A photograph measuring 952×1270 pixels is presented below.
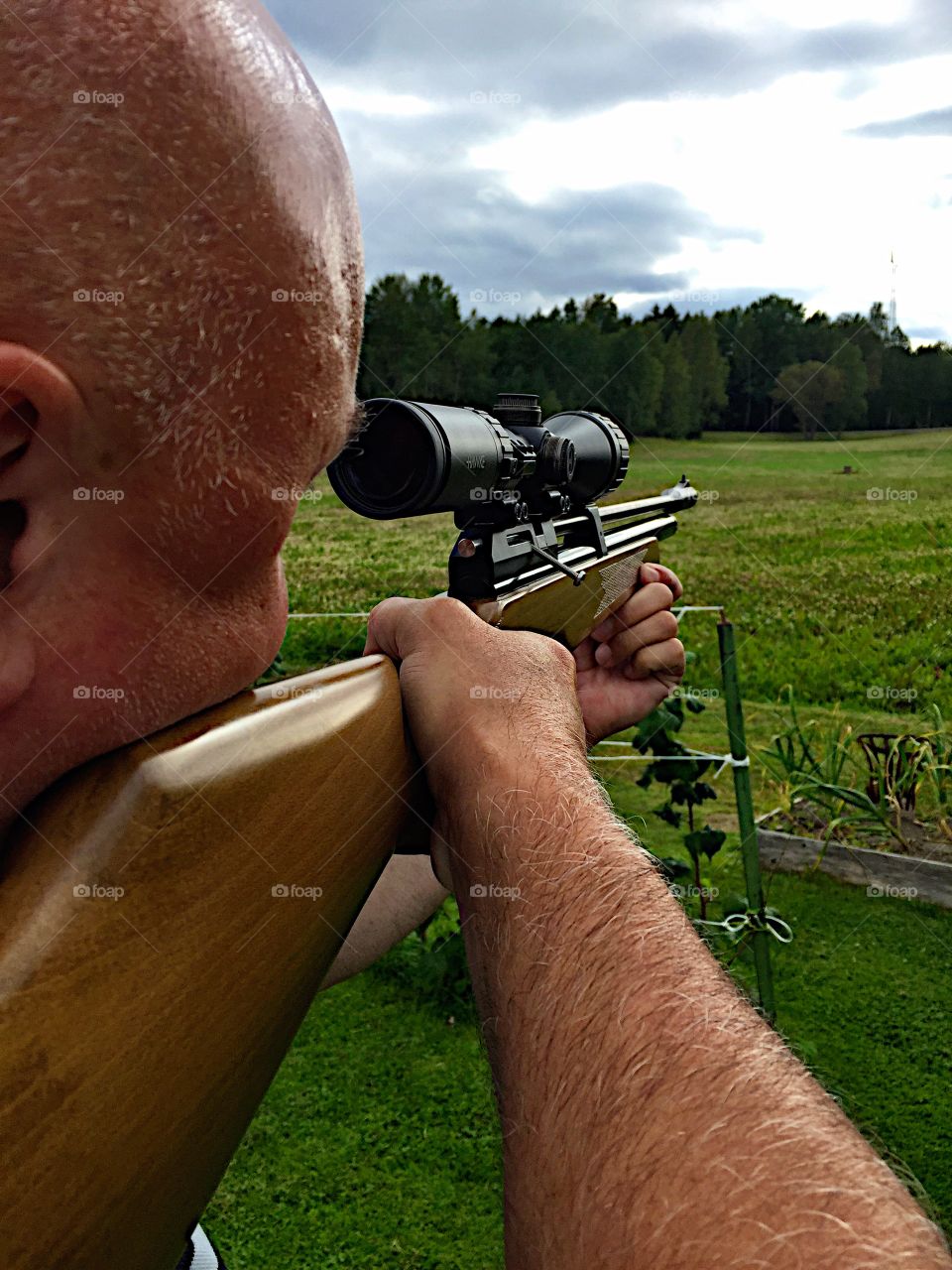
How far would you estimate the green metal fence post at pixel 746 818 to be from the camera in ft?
7.26

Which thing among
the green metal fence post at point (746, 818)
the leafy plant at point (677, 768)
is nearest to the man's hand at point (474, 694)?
the green metal fence post at point (746, 818)

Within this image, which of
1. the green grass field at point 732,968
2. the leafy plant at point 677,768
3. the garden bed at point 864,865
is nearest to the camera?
the green grass field at point 732,968

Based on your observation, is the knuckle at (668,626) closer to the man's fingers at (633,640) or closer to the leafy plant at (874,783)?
the man's fingers at (633,640)

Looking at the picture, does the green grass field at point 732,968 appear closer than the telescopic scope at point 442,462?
No

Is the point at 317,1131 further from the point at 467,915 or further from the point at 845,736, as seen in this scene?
the point at 845,736

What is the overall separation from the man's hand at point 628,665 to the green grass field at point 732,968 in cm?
42

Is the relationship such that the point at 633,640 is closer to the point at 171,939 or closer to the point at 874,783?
the point at 171,939

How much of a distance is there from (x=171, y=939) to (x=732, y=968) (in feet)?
7.67

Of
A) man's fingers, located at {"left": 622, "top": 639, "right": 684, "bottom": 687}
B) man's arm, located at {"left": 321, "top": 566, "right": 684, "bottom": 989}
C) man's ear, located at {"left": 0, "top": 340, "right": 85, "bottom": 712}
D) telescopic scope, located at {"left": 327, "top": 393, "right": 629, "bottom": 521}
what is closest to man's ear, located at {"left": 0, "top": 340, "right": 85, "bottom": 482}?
man's ear, located at {"left": 0, "top": 340, "right": 85, "bottom": 712}

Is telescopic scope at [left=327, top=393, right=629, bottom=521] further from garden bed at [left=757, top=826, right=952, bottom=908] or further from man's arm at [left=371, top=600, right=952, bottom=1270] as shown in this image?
garden bed at [left=757, top=826, right=952, bottom=908]

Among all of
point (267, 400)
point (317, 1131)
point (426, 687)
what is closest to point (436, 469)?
point (426, 687)

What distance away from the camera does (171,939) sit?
51 centimetres

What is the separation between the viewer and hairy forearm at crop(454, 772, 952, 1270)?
15.2 inches

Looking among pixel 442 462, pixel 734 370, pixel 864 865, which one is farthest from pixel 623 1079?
pixel 734 370
